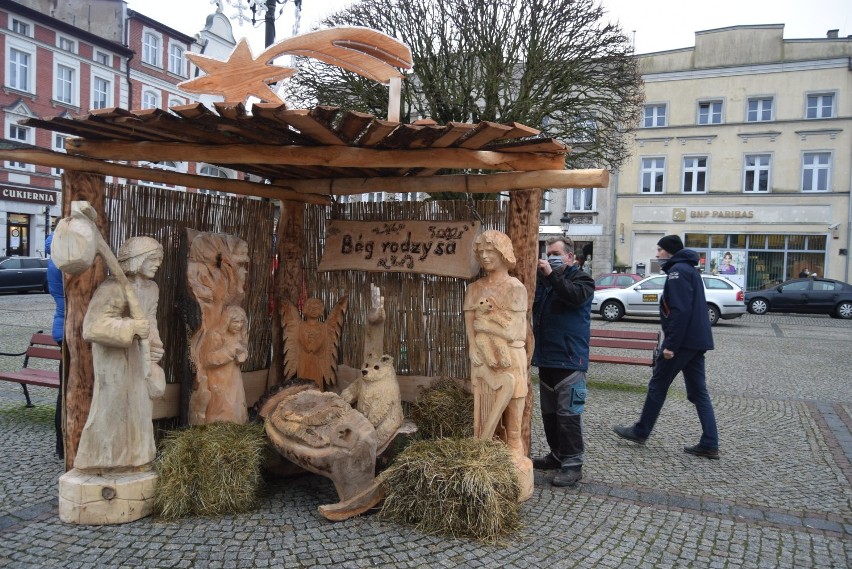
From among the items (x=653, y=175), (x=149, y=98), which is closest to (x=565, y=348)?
(x=653, y=175)

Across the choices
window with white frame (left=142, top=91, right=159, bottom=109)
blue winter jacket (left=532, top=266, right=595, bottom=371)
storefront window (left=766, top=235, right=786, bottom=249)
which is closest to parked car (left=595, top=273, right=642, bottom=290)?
storefront window (left=766, top=235, right=786, bottom=249)

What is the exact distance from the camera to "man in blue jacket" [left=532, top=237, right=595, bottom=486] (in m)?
4.62

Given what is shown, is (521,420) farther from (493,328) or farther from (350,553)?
(350,553)

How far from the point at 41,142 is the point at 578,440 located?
2677 centimetres

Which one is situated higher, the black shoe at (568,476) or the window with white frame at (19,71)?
the window with white frame at (19,71)

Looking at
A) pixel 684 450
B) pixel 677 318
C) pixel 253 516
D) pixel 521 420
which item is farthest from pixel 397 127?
pixel 684 450

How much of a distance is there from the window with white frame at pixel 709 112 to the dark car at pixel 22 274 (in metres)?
25.7

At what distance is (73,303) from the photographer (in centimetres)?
411

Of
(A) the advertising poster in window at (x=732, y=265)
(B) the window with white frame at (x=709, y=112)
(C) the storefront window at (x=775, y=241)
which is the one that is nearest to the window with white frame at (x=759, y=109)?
(B) the window with white frame at (x=709, y=112)

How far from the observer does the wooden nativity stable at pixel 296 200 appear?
151 inches

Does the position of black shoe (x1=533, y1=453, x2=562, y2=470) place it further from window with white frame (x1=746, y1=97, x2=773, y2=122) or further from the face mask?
window with white frame (x1=746, y1=97, x2=773, y2=122)

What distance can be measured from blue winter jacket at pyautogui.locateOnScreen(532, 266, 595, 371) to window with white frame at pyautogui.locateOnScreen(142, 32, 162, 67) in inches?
1240

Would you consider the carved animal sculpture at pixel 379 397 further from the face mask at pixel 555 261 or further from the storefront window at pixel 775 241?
the storefront window at pixel 775 241

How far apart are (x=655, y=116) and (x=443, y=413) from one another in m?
26.3
